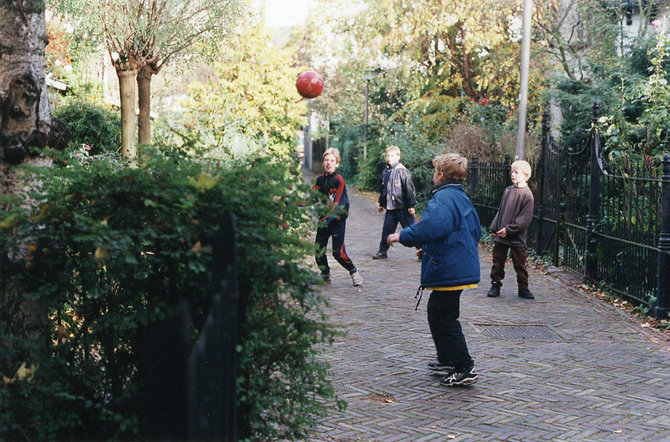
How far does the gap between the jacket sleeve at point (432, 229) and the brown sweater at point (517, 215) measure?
3477 mm

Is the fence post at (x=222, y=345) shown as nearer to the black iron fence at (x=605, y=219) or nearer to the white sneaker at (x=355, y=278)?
the black iron fence at (x=605, y=219)

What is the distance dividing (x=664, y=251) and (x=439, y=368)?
3223mm

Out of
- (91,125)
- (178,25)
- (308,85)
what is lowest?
(91,125)

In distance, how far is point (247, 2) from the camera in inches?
525

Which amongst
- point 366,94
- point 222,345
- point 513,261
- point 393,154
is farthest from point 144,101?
point 366,94

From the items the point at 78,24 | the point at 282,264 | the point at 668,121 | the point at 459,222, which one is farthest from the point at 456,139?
the point at 282,264

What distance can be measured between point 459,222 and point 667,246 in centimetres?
315

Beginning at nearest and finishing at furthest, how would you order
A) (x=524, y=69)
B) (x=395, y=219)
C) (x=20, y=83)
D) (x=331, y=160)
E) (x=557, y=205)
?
(x=20, y=83), (x=331, y=160), (x=557, y=205), (x=395, y=219), (x=524, y=69)

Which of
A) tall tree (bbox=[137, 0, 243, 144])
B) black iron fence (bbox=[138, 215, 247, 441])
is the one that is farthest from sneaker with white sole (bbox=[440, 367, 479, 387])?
tall tree (bbox=[137, 0, 243, 144])

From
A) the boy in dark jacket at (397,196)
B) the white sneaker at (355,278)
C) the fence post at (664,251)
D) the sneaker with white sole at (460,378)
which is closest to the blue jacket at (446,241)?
the sneaker with white sole at (460,378)

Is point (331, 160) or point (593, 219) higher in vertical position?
point (331, 160)

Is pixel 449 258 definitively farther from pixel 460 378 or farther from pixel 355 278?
pixel 355 278

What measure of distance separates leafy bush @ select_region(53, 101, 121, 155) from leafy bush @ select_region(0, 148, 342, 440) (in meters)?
12.9

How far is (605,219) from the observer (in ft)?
30.2
